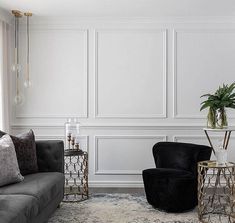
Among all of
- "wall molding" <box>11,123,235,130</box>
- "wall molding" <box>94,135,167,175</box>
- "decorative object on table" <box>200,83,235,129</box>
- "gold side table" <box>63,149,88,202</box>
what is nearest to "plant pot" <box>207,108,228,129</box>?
"decorative object on table" <box>200,83,235,129</box>

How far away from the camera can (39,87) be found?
481cm

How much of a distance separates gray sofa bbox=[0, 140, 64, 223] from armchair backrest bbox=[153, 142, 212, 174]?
1.15 m

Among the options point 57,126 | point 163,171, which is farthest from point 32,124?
point 163,171

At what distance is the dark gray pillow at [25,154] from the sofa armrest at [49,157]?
4.7 inches

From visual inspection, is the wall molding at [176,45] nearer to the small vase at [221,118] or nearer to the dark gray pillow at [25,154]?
the small vase at [221,118]

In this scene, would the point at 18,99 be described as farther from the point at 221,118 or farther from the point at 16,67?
the point at 221,118

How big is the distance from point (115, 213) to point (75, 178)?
1321 millimetres

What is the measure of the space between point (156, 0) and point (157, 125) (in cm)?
162

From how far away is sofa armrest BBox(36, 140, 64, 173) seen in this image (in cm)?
368

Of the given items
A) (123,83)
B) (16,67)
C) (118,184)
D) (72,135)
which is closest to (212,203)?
(118,184)

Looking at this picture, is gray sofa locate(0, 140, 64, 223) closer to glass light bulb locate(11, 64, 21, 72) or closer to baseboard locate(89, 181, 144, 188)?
baseboard locate(89, 181, 144, 188)

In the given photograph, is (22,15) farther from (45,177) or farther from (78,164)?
(45,177)

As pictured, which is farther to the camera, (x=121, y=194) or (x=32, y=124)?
(x=32, y=124)

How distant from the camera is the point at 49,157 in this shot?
12.1 feet
